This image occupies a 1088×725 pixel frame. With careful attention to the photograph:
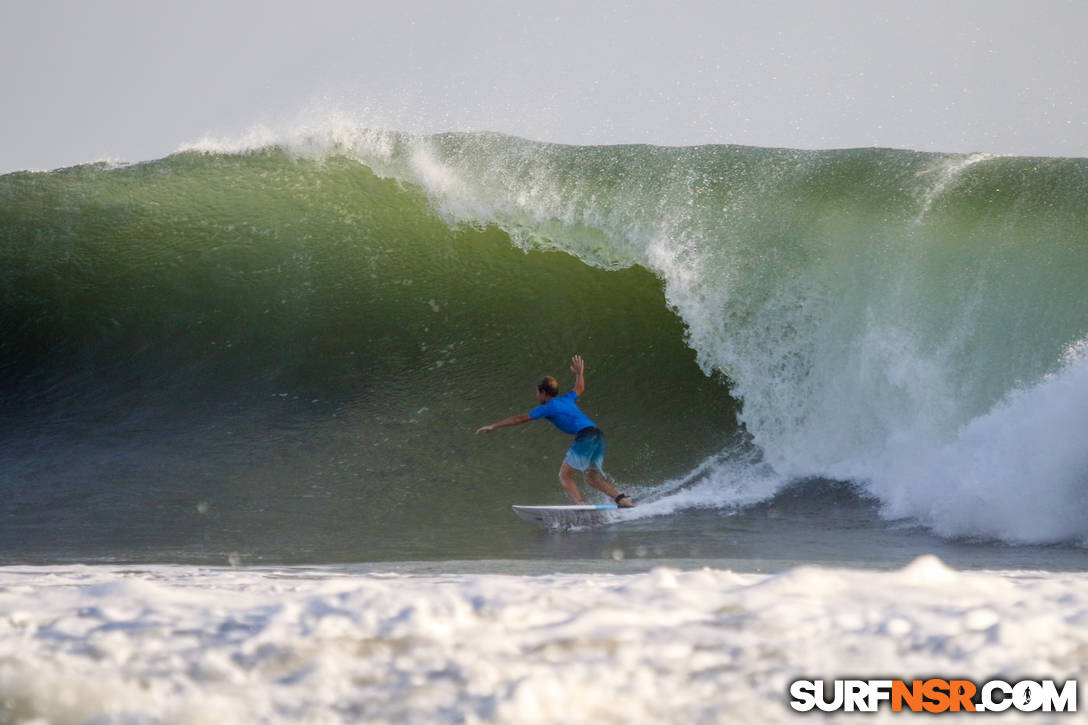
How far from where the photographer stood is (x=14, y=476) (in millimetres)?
7738

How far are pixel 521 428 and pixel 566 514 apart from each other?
207 cm

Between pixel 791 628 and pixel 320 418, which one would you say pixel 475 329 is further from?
pixel 791 628

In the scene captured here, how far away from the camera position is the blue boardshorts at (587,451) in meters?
6.61

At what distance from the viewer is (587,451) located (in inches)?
260

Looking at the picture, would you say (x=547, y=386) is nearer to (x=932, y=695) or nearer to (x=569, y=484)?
(x=569, y=484)

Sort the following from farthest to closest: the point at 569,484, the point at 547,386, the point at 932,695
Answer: the point at 547,386 < the point at 569,484 < the point at 932,695

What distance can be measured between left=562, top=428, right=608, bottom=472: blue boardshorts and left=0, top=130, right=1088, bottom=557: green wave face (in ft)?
1.89

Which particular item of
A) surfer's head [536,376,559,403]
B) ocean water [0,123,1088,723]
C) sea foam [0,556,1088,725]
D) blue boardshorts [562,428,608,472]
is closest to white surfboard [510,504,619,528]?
ocean water [0,123,1088,723]

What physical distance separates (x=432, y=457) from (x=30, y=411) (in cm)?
400

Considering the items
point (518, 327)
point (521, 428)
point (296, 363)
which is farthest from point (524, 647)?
point (296, 363)

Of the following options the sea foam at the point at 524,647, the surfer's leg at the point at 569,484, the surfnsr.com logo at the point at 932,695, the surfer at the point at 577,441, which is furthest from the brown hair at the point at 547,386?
the surfnsr.com logo at the point at 932,695

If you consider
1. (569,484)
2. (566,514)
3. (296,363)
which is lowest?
(566,514)

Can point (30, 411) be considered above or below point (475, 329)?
below

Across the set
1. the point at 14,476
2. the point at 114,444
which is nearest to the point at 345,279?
the point at 114,444
